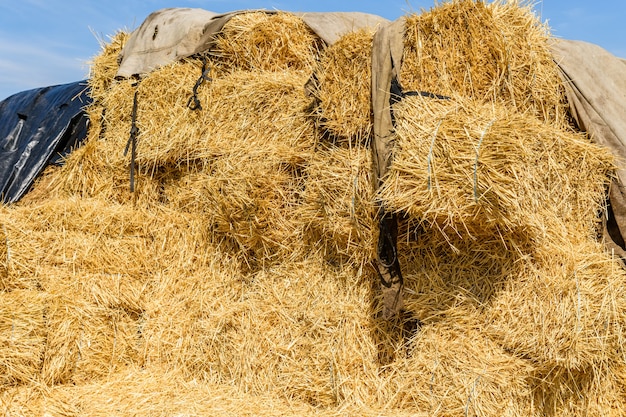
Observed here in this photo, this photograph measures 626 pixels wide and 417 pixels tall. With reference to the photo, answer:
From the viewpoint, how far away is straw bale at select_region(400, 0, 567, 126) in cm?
345

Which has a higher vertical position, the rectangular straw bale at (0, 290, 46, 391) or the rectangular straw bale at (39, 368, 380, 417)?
the rectangular straw bale at (0, 290, 46, 391)

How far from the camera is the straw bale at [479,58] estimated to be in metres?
3.45

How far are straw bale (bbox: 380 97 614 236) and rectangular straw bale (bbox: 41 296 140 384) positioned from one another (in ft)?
6.76

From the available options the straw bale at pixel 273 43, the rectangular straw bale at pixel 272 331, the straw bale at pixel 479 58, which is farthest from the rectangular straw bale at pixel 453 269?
the straw bale at pixel 273 43

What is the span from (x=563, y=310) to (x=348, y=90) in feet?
5.36

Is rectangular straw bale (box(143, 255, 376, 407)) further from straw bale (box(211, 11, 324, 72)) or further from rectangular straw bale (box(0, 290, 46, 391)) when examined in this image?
straw bale (box(211, 11, 324, 72))

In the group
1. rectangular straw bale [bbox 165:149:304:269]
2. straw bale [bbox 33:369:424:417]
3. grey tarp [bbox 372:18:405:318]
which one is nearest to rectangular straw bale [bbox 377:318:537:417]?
straw bale [bbox 33:369:424:417]

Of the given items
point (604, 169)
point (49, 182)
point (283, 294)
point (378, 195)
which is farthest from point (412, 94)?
point (49, 182)

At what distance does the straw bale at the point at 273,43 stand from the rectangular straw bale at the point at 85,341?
6.49 feet

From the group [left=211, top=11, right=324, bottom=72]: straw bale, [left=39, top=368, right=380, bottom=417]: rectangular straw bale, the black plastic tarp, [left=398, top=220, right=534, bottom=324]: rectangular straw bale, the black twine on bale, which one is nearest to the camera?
[left=398, top=220, right=534, bottom=324]: rectangular straw bale

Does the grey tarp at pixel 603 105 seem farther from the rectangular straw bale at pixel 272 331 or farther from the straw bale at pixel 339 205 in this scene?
the rectangular straw bale at pixel 272 331

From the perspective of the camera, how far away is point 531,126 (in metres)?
3.20

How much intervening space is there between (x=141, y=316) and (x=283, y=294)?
1.04 metres

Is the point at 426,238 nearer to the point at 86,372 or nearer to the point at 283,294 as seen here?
the point at 283,294
